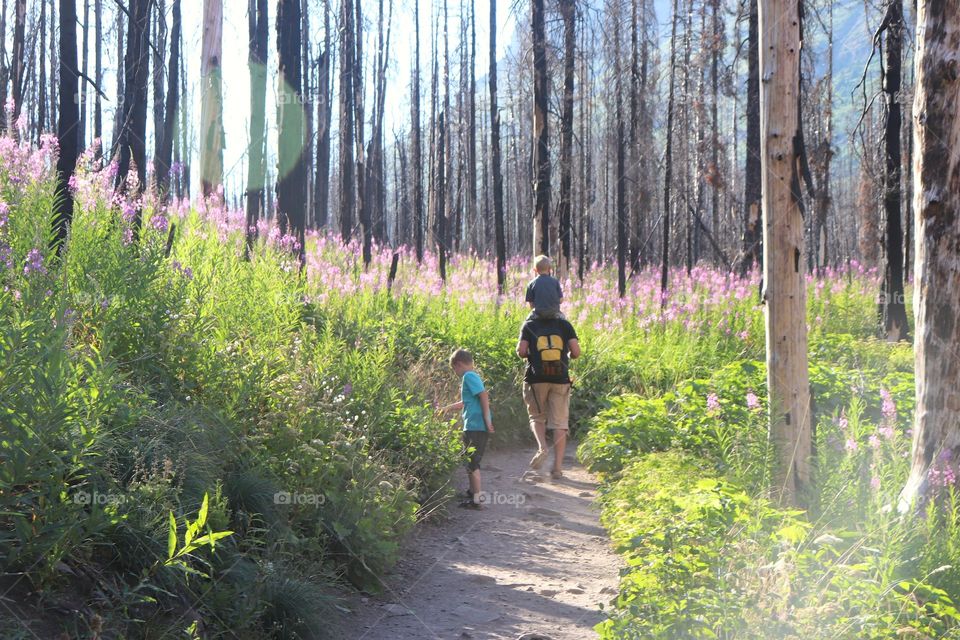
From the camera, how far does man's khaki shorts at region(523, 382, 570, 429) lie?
7.95 m

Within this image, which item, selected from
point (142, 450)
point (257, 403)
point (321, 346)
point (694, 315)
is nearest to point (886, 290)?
point (694, 315)

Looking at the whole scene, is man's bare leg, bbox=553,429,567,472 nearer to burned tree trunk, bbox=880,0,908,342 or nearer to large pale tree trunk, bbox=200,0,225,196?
large pale tree trunk, bbox=200,0,225,196

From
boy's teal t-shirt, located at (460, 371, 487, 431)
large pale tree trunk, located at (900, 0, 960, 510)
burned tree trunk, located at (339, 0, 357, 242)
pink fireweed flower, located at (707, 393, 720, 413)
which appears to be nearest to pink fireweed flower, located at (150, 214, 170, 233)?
boy's teal t-shirt, located at (460, 371, 487, 431)

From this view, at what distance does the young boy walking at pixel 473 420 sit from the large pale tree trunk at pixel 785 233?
8.07 feet

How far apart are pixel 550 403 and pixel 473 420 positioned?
144 cm

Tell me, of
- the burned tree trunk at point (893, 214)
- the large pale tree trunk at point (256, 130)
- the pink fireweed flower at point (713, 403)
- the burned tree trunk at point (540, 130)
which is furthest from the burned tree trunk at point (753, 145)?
the large pale tree trunk at point (256, 130)

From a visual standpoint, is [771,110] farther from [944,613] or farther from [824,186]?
[824,186]

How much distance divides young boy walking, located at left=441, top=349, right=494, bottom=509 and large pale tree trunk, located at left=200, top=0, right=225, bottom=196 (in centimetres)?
670

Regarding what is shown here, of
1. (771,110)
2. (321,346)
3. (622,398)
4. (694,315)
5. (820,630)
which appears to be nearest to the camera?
(820,630)

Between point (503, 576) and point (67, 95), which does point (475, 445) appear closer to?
point (503, 576)

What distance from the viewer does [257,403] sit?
506 centimetres

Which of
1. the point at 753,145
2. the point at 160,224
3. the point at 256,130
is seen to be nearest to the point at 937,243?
the point at 160,224

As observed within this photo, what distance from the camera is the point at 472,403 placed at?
A: 22.9 ft

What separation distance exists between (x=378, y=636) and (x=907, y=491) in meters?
3.44
